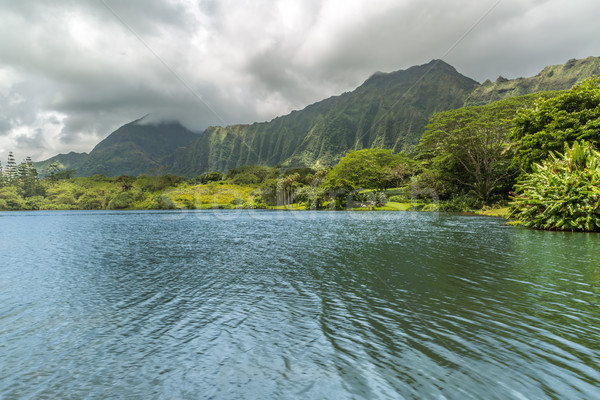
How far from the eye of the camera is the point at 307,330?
7.59 meters

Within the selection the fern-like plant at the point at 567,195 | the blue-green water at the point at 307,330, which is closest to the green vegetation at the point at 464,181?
the fern-like plant at the point at 567,195

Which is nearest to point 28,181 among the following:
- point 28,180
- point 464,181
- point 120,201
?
point 28,180

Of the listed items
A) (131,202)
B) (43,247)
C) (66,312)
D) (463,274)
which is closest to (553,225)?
(463,274)

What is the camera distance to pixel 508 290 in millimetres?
10469

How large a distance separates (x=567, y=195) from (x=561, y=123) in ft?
49.1

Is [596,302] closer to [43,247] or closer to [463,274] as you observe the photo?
[463,274]

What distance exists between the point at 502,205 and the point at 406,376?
64774 millimetres

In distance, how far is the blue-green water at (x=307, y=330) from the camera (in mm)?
5242

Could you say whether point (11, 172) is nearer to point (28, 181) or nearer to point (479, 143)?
point (28, 181)

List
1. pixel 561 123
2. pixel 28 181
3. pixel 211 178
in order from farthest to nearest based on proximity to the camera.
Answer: pixel 211 178 → pixel 28 181 → pixel 561 123

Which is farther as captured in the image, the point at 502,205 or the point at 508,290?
the point at 502,205

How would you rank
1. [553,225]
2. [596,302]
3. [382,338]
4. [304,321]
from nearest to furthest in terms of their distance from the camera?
1. [382,338]
2. [304,321]
3. [596,302]
4. [553,225]

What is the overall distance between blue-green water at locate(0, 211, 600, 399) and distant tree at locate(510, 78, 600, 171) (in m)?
26.3

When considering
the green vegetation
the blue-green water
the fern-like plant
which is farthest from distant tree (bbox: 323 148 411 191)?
the blue-green water
